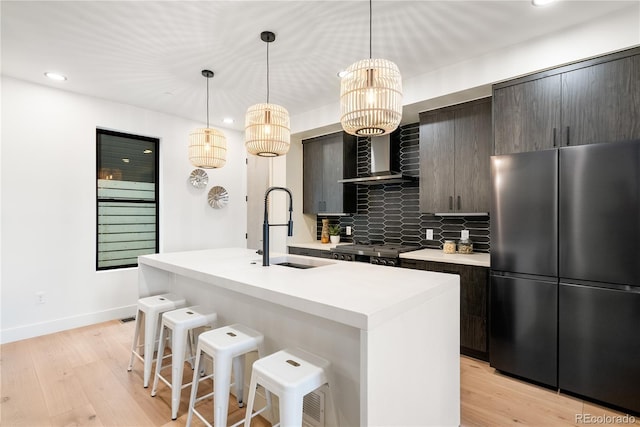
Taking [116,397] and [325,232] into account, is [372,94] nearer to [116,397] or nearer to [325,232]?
[116,397]

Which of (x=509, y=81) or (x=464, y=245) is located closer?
(x=509, y=81)

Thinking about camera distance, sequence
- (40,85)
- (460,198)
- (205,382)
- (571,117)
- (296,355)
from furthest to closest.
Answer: (40,85)
(460,198)
(205,382)
(571,117)
(296,355)

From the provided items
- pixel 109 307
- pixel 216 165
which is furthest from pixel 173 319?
pixel 109 307

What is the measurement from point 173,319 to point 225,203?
3.12 meters

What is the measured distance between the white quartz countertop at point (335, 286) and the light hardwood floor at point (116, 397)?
3.05 feet

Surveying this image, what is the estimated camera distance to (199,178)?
15.8 ft

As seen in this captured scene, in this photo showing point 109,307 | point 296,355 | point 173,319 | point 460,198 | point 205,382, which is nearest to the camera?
point 296,355

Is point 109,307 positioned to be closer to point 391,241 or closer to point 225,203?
point 225,203

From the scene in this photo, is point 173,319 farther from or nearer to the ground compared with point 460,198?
nearer to the ground

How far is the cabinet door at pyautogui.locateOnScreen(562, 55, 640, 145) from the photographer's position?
2146mm

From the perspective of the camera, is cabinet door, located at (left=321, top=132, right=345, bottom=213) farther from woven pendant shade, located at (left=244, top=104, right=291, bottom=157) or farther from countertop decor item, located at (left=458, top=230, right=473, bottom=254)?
woven pendant shade, located at (left=244, top=104, right=291, bottom=157)

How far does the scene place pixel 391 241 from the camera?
13.6 feet

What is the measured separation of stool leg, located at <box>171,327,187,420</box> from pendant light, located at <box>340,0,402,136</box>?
5.86 feet

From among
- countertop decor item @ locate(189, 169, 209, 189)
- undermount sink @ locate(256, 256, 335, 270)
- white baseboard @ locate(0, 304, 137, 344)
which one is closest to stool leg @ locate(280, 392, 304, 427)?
undermount sink @ locate(256, 256, 335, 270)
